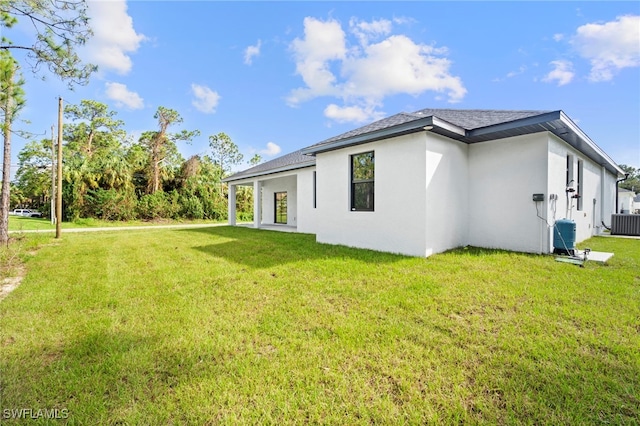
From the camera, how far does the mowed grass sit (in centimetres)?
184

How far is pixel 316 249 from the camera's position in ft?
24.5

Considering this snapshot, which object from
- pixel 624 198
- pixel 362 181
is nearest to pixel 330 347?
pixel 362 181

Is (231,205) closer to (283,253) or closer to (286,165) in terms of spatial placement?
(286,165)

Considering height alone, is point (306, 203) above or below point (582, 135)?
below

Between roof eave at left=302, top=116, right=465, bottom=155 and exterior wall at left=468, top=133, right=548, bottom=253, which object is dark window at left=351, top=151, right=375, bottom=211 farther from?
exterior wall at left=468, top=133, right=548, bottom=253

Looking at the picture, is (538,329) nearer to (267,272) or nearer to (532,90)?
(267,272)

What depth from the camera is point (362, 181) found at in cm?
774

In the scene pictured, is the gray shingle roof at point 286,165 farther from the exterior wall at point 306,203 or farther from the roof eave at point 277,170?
the exterior wall at point 306,203

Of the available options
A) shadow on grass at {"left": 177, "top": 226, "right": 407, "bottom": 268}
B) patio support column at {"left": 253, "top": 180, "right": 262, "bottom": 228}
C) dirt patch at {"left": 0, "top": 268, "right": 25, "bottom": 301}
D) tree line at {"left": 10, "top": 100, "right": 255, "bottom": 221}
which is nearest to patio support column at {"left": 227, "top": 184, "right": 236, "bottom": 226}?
patio support column at {"left": 253, "top": 180, "right": 262, "bottom": 228}

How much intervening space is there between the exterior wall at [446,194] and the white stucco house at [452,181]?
2 centimetres

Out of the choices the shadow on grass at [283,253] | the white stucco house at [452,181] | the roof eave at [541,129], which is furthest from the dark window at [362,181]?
the roof eave at [541,129]

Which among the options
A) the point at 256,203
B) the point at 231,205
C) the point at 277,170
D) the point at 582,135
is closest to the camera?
the point at 582,135

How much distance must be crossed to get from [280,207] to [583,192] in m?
13.6


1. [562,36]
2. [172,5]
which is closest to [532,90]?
[562,36]
